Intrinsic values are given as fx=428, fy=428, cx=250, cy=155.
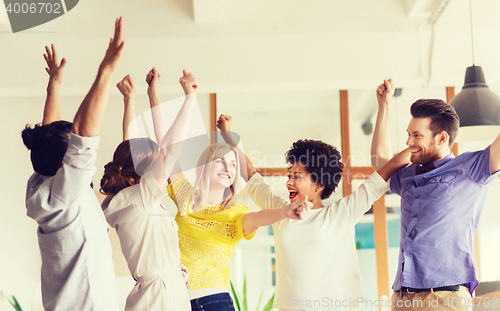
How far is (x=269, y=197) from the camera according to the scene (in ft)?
6.99

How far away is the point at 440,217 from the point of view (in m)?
1.83

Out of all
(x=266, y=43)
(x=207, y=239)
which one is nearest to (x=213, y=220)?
(x=207, y=239)

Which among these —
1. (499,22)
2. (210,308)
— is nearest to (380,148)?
(210,308)

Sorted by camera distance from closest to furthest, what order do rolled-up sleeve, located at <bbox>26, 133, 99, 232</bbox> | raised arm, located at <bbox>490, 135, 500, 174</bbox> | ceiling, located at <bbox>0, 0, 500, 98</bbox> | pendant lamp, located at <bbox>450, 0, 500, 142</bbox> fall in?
1. rolled-up sleeve, located at <bbox>26, 133, 99, 232</bbox>
2. raised arm, located at <bbox>490, 135, 500, 174</bbox>
3. pendant lamp, located at <bbox>450, 0, 500, 142</bbox>
4. ceiling, located at <bbox>0, 0, 500, 98</bbox>

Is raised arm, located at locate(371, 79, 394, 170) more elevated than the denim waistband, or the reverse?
raised arm, located at locate(371, 79, 394, 170)

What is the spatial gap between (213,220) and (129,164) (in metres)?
0.45

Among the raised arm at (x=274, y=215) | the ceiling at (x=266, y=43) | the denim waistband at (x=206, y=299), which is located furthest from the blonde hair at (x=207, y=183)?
the ceiling at (x=266, y=43)

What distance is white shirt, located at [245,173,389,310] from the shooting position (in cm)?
187

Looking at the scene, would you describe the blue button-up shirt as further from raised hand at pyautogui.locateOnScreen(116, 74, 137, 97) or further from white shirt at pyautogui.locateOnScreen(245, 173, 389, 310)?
raised hand at pyautogui.locateOnScreen(116, 74, 137, 97)

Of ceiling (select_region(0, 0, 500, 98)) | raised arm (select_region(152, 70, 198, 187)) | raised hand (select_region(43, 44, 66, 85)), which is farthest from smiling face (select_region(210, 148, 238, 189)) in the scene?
ceiling (select_region(0, 0, 500, 98))

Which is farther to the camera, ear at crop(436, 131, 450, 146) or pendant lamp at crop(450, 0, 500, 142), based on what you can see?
pendant lamp at crop(450, 0, 500, 142)

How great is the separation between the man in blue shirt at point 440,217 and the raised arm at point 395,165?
0.26 ft

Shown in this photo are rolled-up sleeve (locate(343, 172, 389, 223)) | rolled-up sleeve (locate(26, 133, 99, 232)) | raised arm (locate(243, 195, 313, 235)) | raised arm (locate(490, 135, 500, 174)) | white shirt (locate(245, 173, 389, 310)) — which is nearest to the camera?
rolled-up sleeve (locate(26, 133, 99, 232))

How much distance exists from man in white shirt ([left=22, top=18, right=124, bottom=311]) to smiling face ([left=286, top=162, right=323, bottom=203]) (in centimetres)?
96
